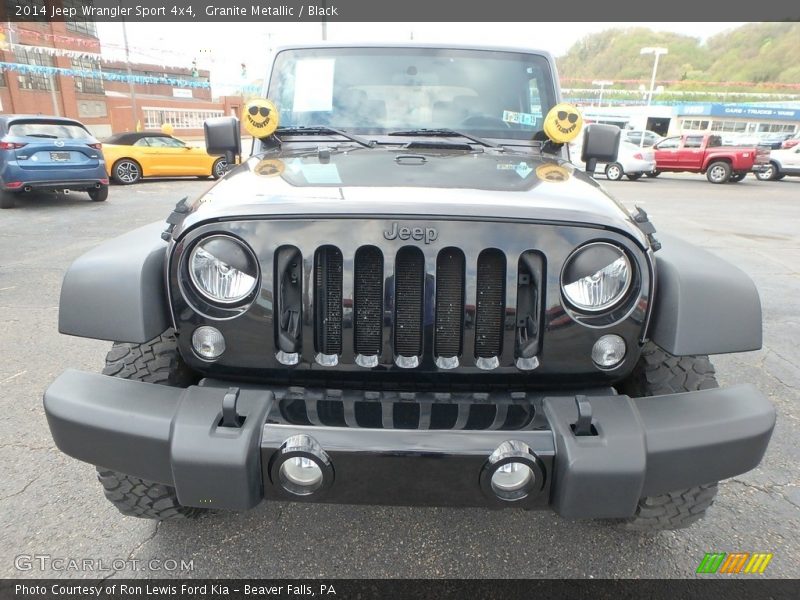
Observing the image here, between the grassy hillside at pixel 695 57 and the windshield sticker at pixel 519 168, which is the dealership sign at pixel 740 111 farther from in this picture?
the grassy hillside at pixel 695 57

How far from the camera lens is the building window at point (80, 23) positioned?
1275 inches

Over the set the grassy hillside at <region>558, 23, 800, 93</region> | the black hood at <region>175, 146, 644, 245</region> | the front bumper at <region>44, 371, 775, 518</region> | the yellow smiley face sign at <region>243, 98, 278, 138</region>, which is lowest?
the front bumper at <region>44, 371, 775, 518</region>

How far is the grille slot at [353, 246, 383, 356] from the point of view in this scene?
173 cm

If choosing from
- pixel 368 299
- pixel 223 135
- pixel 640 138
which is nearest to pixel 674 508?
pixel 368 299

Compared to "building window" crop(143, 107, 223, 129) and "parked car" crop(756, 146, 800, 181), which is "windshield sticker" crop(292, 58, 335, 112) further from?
"building window" crop(143, 107, 223, 129)

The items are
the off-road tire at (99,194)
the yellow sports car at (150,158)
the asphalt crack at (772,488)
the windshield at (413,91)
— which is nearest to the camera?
the asphalt crack at (772,488)

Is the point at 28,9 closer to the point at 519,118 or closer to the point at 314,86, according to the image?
the point at 314,86

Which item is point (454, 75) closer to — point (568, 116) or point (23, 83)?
point (568, 116)

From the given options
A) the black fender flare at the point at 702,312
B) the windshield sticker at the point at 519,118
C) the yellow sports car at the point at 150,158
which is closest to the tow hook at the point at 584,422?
the black fender flare at the point at 702,312

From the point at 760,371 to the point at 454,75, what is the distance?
2.89 meters

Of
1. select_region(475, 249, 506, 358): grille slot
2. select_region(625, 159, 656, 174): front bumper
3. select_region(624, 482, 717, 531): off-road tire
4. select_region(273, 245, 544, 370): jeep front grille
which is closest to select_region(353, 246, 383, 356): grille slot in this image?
select_region(273, 245, 544, 370): jeep front grille

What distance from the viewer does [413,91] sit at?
3.02m

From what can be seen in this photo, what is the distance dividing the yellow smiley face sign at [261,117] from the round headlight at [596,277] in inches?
71.2

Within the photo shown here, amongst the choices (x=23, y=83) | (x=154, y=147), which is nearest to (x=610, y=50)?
(x=23, y=83)
